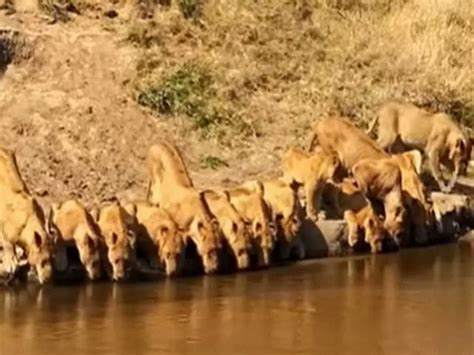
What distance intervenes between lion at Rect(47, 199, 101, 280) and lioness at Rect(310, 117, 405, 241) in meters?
3.90

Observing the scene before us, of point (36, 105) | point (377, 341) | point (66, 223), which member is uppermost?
point (36, 105)

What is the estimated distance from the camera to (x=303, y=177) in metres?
17.6

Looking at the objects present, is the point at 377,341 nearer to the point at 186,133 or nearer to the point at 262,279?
the point at 262,279

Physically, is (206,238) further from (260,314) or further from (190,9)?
(190,9)

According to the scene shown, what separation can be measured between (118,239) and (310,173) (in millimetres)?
3372

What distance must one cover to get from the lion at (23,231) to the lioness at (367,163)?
434cm

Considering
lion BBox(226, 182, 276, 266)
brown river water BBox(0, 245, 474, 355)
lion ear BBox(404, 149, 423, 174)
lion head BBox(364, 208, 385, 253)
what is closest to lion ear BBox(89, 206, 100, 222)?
brown river water BBox(0, 245, 474, 355)

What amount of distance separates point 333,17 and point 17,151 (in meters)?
8.69

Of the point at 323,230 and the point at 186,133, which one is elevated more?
the point at 186,133

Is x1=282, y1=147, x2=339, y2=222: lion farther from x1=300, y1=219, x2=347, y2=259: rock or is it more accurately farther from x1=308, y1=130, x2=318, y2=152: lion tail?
x1=308, y1=130, x2=318, y2=152: lion tail

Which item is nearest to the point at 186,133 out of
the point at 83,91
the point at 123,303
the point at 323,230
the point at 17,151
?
the point at 83,91

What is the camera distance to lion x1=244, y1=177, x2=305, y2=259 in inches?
646

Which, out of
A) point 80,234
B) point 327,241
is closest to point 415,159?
point 327,241

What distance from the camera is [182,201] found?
15828 mm
